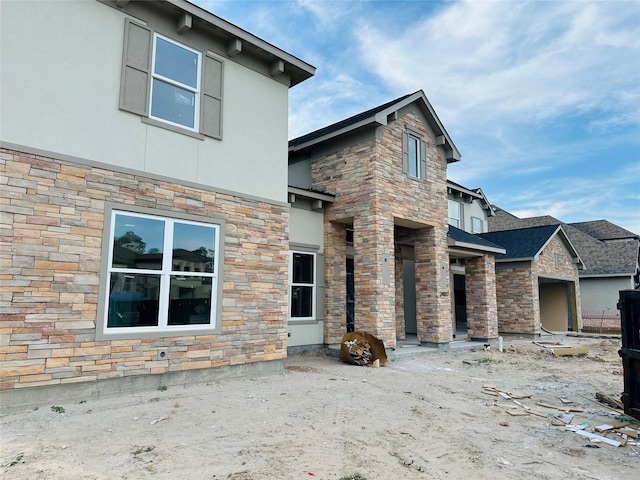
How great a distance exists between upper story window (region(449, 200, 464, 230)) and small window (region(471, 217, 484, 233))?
1.46 m

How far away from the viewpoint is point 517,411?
248 inches

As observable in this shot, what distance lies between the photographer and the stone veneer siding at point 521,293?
17469 mm

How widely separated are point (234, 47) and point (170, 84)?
161 centimetres

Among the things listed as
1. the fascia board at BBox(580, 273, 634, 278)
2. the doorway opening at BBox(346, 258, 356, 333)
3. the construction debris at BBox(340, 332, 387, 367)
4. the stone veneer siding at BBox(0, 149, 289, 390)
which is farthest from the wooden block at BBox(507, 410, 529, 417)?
the fascia board at BBox(580, 273, 634, 278)

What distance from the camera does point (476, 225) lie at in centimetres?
2178

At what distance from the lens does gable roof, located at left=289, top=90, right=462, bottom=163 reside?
11.3 metres

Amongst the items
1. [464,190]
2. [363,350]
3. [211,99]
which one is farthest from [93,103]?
[464,190]

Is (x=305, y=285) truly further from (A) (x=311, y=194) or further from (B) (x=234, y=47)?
(B) (x=234, y=47)

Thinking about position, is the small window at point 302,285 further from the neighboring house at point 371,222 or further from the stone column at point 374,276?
the stone column at point 374,276

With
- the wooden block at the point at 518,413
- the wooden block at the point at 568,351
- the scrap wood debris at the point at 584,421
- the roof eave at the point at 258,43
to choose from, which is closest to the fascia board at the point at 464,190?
the wooden block at the point at 568,351

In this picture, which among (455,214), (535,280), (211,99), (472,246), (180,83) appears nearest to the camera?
(180,83)

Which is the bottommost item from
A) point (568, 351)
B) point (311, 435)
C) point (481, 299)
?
point (568, 351)

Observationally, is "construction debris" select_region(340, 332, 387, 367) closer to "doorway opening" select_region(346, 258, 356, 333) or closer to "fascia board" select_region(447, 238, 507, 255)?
"doorway opening" select_region(346, 258, 356, 333)

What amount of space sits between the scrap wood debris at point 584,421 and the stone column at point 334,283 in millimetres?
5042
